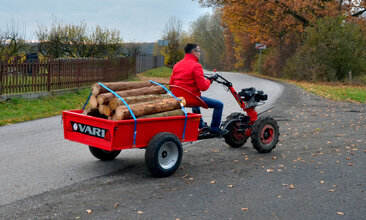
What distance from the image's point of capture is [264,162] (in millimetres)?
7184

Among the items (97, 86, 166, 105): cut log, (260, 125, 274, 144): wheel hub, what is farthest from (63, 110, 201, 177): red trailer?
(260, 125, 274, 144): wheel hub

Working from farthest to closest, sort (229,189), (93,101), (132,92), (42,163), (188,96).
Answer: (188,96)
(42,163)
(132,92)
(93,101)
(229,189)

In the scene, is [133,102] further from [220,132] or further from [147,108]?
[220,132]

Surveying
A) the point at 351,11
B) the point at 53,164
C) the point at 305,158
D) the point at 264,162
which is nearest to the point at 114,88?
the point at 53,164

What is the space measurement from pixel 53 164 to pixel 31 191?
1379mm

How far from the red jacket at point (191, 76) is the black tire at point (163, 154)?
1134mm

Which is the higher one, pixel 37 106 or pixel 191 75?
pixel 191 75

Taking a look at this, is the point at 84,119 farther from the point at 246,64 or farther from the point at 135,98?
the point at 246,64

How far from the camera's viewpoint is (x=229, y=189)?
18.3 feet

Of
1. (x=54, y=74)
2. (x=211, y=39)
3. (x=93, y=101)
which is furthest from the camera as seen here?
(x=211, y=39)

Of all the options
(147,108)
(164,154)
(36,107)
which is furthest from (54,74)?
(164,154)

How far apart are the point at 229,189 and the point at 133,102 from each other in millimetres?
1759

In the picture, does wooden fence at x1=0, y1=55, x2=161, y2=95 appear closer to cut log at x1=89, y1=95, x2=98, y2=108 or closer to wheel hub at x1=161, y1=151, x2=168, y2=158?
cut log at x1=89, y1=95, x2=98, y2=108

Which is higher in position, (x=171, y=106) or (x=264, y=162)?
(x=171, y=106)
